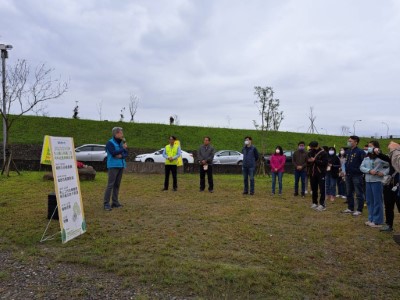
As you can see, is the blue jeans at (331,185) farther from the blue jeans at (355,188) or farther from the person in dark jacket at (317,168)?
the blue jeans at (355,188)

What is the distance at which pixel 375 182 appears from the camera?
7035 millimetres

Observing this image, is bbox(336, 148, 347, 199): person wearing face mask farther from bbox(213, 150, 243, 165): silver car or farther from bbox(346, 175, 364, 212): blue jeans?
bbox(213, 150, 243, 165): silver car

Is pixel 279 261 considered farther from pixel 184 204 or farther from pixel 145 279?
pixel 184 204

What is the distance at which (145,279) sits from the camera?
398 centimetres

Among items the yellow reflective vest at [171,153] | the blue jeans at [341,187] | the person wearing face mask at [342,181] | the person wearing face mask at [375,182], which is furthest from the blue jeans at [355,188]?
the yellow reflective vest at [171,153]

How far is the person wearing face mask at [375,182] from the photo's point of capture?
6.93 metres

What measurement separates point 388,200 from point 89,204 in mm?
6362

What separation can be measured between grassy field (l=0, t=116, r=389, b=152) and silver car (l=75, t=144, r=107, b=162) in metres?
7.49

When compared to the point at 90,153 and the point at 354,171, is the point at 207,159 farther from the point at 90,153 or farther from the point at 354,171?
the point at 90,153

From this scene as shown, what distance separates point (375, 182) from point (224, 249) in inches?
147

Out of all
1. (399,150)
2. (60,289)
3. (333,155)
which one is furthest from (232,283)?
(333,155)

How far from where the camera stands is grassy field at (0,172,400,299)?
3973 mm

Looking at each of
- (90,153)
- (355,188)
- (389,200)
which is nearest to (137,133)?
(90,153)

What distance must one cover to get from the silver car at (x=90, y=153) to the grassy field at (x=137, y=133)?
7.49 meters
